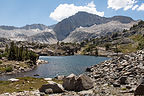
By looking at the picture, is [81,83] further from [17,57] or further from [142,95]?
[17,57]

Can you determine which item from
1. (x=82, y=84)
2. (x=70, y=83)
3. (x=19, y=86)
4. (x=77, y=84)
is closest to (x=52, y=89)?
(x=70, y=83)

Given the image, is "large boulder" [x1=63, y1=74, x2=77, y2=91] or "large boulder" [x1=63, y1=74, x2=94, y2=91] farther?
"large boulder" [x1=63, y1=74, x2=77, y2=91]

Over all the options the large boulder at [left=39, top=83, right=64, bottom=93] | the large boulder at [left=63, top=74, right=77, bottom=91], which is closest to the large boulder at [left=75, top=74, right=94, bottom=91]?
the large boulder at [left=63, top=74, right=77, bottom=91]

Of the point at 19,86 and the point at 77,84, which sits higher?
the point at 77,84

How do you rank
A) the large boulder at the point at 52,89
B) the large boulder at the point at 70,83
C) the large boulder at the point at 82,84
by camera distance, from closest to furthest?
the large boulder at the point at 52,89, the large boulder at the point at 82,84, the large boulder at the point at 70,83

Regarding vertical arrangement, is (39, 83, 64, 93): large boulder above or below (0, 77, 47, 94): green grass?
above

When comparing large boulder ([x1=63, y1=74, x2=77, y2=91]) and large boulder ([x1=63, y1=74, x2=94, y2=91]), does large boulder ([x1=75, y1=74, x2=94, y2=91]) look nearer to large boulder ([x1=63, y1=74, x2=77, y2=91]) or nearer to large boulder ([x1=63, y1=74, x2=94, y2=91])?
large boulder ([x1=63, y1=74, x2=94, y2=91])

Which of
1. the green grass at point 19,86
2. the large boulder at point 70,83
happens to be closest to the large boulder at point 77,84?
the large boulder at point 70,83

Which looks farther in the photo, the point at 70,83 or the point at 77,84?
the point at 70,83

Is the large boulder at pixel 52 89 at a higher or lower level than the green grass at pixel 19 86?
higher

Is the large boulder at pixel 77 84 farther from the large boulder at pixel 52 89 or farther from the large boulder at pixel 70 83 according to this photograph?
the large boulder at pixel 52 89

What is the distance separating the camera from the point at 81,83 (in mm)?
30453

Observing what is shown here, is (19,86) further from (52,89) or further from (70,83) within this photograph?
(70,83)

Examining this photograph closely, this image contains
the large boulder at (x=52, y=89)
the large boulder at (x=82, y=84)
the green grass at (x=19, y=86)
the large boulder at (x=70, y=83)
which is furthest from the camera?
the green grass at (x=19, y=86)
